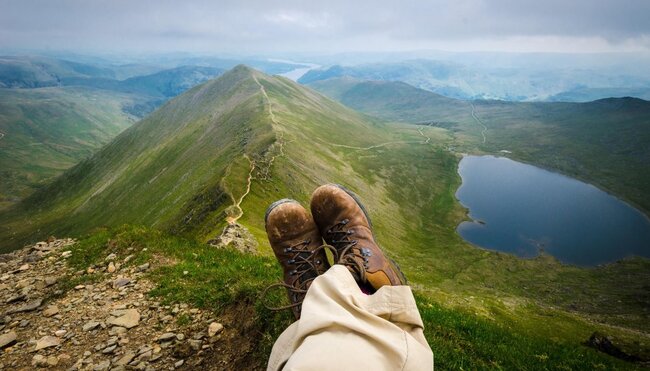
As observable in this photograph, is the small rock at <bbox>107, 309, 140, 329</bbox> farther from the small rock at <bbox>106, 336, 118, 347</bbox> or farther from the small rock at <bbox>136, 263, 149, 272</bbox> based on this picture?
the small rock at <bbox>136, 263, 149, 272</bbox>

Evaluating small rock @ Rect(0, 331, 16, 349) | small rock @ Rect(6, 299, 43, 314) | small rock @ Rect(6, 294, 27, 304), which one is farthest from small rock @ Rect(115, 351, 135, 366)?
small rock @ Rect(6, 294, 27, 304)

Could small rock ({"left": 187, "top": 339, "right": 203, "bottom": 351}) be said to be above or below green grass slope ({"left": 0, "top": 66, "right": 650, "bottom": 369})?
above

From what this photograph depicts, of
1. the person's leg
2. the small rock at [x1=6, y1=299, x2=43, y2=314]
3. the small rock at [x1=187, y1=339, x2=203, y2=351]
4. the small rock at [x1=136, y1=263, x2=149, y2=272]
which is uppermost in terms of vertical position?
the person's leg

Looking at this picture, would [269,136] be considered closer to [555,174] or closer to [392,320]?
[392,320]

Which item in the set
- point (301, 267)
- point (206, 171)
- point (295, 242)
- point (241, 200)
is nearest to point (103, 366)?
point (301, 267)

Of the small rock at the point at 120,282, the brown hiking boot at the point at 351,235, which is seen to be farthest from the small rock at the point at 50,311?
the brown hiking boot at the point at 351,235

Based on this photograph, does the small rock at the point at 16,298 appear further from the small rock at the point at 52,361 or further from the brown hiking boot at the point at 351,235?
the brown hiking boot at the point at 351,235
